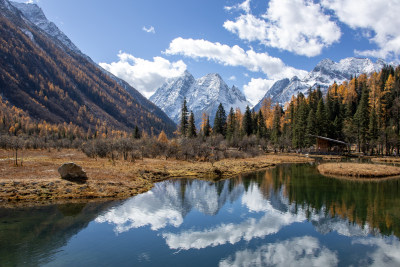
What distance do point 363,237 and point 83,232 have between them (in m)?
18.5

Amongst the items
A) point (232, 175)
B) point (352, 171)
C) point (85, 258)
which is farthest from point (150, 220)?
point (352, 171)

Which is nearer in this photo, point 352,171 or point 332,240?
point 332,240

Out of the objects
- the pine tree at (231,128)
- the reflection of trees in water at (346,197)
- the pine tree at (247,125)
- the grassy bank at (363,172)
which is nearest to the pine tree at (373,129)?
the grassy bank at (363,172)

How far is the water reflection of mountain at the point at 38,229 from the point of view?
1364cm

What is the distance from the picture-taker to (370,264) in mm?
13625

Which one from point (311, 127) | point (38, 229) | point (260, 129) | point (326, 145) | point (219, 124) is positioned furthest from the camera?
point (219, 124)

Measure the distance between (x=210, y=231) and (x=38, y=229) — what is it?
1146 cm

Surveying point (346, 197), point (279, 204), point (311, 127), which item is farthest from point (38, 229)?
point (311, 127)

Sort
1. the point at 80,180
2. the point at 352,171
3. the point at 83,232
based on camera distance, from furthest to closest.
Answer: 1. the point at 352,171
2. the point at 80,180
3. the point at 83,232

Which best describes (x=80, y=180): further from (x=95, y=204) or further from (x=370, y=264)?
(x=370, y=264)

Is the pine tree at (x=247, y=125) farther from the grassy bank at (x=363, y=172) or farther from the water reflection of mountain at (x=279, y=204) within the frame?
the water reflection of mountain at (x=279, y=204)

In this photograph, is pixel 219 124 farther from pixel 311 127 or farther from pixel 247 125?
pixel 311 127

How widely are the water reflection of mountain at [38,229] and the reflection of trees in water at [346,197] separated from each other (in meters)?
18.3

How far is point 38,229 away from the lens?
1711cm
